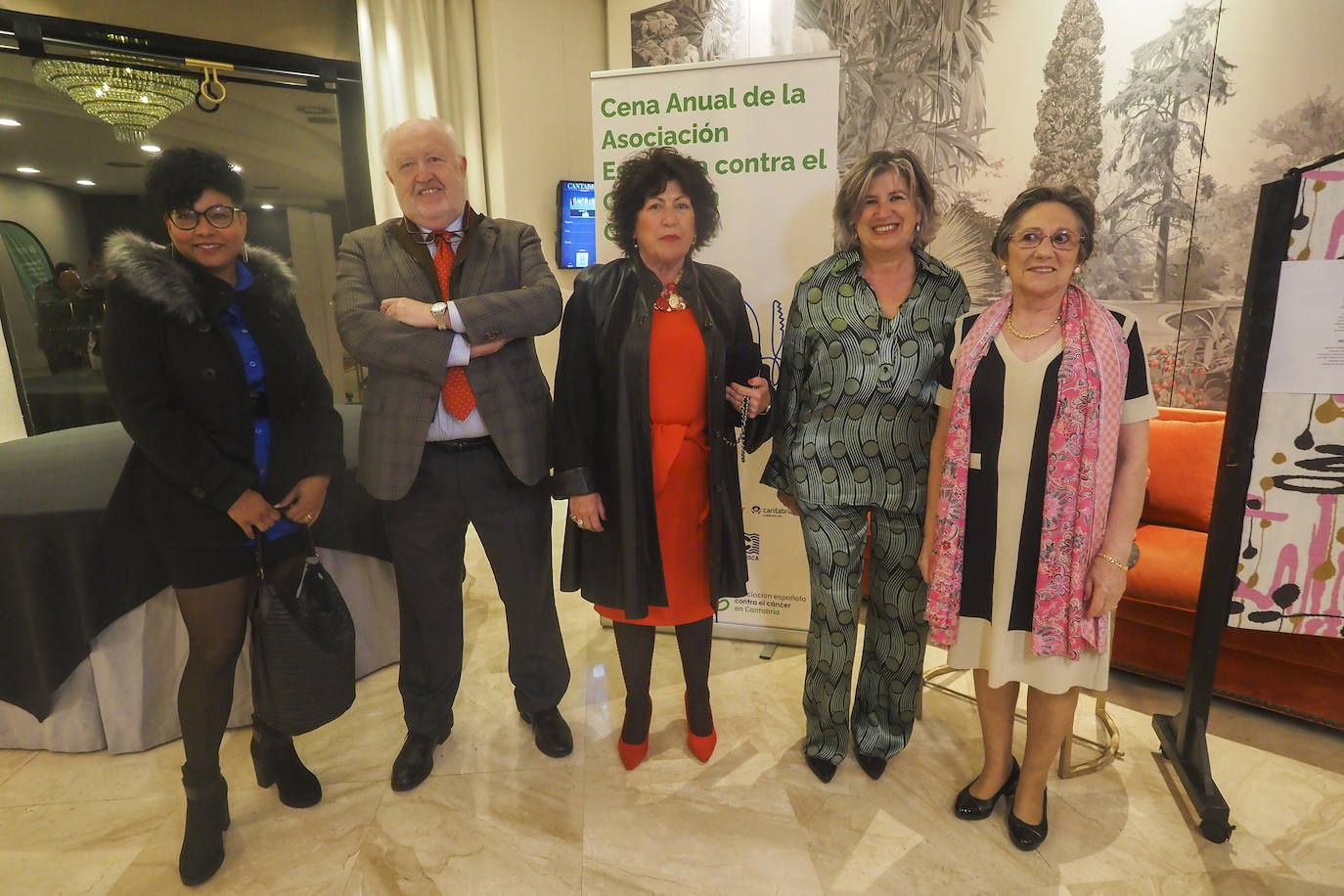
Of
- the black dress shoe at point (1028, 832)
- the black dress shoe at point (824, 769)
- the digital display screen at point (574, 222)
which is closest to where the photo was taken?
the black dress shoe at point (1028, 832)

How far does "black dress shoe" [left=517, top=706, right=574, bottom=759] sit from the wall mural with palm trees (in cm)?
284

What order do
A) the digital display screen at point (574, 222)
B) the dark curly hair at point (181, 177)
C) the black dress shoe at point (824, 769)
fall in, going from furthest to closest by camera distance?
1. the digital display screen at point (574, 222)
2. the black dress shoe at point (824, 769)
3. the dark curly hair at point (181, 177)

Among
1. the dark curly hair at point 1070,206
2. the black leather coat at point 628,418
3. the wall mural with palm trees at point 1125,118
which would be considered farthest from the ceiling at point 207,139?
the dark curly hair at point 1070,206

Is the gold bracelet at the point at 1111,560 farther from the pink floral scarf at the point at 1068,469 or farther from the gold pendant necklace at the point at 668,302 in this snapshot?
the gold pendant necklace at the point at 668,302

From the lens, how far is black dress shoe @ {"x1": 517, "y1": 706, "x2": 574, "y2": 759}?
7.16ft

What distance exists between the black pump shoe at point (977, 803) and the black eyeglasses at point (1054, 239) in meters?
1.39

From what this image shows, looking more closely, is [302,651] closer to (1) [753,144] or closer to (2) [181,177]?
(2) [181,177]

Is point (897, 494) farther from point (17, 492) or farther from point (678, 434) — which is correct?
point (17, 492)

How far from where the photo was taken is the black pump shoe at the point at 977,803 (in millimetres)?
1891

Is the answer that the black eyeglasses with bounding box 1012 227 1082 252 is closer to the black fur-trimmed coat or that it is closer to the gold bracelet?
the gold bracelet

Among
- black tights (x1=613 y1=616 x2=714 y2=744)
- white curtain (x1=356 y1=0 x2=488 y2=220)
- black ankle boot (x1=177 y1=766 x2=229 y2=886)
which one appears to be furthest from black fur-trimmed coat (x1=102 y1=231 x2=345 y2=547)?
→ white curtain (x1=356 y1=0 x2=488 y2=220)

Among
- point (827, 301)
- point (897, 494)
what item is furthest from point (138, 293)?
point (897, 494)

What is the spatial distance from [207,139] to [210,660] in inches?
142

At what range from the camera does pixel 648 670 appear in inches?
83.1
